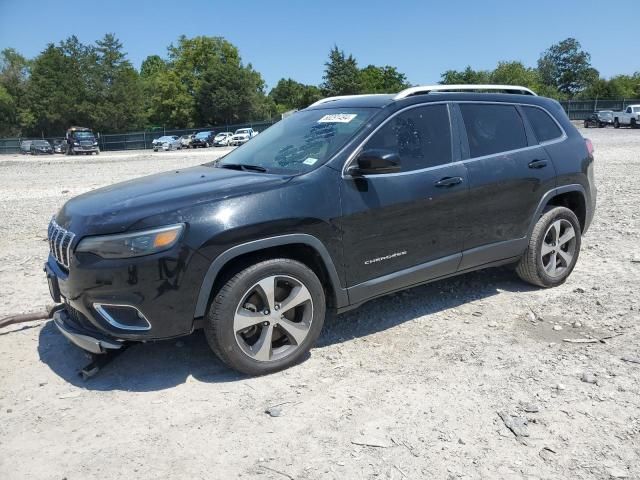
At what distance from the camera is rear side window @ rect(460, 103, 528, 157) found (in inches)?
176

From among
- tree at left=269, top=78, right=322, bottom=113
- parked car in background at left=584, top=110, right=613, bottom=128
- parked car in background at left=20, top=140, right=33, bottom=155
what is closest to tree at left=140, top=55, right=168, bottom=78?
tree at left=269, top=78, right=322, bottom=113

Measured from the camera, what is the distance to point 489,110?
466cm

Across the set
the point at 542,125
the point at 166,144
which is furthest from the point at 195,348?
the point at 166,144

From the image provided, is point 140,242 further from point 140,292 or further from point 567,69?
point 567,69

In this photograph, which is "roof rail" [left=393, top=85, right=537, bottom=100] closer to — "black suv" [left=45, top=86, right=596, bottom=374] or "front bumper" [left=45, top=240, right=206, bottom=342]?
"black suv" [left=45, top=86, right=596, bottom=374]

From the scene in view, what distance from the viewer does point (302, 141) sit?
4238 mm

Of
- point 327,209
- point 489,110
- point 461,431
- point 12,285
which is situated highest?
point 489,110

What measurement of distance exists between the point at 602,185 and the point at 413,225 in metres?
8.55

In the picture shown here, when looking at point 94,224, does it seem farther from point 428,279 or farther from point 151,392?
point 428,279

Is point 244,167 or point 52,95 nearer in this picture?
point 244,167

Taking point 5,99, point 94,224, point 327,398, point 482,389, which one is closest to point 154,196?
point 94,224

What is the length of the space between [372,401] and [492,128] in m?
2.65

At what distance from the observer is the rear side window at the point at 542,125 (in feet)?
16.3

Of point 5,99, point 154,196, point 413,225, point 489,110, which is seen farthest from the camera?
point 5,99
